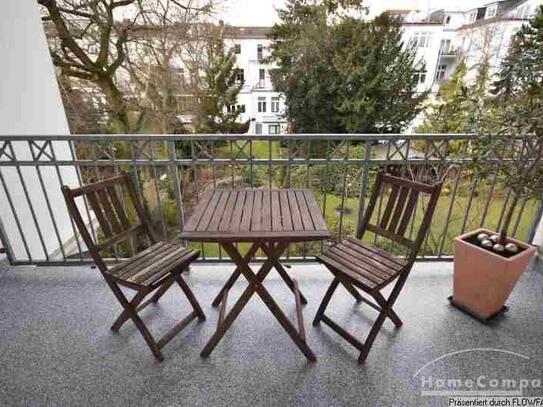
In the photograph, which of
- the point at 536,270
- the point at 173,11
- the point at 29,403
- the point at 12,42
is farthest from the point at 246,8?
the point at 29,403

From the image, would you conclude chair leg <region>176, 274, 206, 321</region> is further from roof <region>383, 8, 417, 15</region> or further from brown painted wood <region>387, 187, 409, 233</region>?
roof <region>383, 8, 417, 15</region>

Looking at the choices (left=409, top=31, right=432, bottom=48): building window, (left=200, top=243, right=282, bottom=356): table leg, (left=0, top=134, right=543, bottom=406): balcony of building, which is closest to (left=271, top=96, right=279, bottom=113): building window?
(left=409, top=31, right=432, bottom=48): building window

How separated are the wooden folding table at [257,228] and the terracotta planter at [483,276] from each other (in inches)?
42.6

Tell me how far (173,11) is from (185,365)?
6.87m

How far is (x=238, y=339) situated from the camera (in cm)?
176

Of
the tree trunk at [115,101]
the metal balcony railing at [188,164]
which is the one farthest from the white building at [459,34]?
the tree trunk at [115,101]

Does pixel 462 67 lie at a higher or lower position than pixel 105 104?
higher

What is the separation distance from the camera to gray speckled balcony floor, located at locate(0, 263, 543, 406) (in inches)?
56.5

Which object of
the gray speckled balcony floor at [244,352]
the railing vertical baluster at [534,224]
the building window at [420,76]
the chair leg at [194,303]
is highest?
the building window at [420,76]

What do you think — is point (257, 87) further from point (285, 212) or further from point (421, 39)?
point (285, 212)

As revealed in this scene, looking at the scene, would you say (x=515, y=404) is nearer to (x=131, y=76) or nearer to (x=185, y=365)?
(x=185, y=365)

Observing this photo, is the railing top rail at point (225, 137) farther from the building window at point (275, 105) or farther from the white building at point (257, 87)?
the building window at point (275, 105)

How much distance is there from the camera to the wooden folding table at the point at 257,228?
139cm

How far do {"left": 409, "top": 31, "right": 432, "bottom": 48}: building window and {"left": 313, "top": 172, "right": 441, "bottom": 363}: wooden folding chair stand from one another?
454 inches
